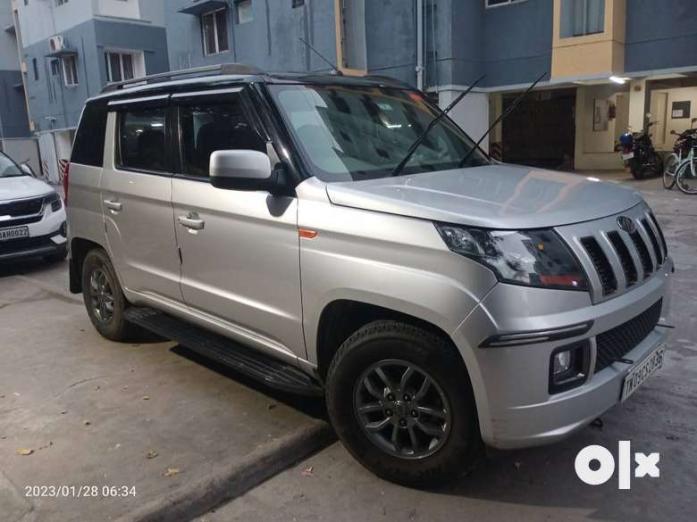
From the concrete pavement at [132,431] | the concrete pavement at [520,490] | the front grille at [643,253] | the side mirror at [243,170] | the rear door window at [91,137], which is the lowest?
the concrete pavement at [520,490]

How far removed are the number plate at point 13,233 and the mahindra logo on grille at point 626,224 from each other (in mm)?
7295

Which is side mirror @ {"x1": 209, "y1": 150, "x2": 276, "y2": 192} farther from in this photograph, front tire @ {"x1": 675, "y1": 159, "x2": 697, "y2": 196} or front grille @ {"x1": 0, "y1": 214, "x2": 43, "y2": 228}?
front tire @ {"x1": 675, "y1": 159, "x2": 697, "y2": 196}

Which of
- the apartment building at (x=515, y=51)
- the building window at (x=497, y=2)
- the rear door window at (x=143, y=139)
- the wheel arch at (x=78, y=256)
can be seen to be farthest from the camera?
the building window at (x=497, y=2)

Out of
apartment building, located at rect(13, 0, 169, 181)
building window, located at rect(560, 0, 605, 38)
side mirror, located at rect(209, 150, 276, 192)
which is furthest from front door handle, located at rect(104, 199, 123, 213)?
apartment building, located at rect(13, 0, 169, 181)

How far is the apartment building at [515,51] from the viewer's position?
14594 millimetres

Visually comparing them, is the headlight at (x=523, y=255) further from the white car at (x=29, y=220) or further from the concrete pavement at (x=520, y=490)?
the white car at (x=29, y=220)

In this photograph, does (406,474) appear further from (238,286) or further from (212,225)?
(212,225)

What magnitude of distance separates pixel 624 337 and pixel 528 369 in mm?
655

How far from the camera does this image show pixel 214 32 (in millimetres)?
21234

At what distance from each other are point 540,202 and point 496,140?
1668 centimetres

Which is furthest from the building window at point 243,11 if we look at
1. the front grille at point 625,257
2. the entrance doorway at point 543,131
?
the front grille at point 625,257

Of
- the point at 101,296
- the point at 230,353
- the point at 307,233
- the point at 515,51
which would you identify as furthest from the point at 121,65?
the point at 307,233

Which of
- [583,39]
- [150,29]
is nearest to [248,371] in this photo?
[583,39]

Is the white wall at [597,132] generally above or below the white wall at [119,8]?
below
